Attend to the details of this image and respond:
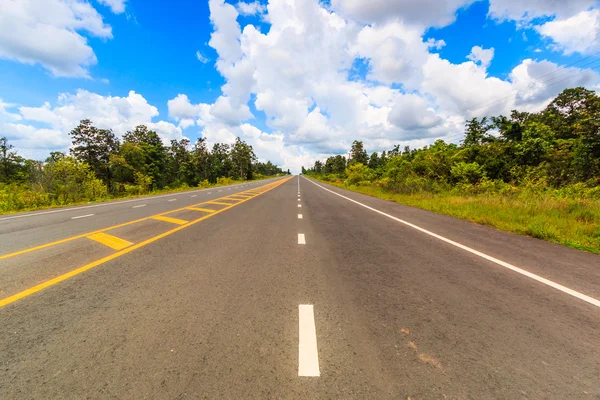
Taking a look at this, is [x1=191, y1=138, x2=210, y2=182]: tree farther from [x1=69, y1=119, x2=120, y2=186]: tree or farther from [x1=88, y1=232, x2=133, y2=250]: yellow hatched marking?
[x1=88, y1=232, x2=133, y2=250]: yellow hatched marking

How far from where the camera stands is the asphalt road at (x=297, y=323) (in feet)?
6.24

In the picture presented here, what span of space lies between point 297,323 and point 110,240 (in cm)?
583

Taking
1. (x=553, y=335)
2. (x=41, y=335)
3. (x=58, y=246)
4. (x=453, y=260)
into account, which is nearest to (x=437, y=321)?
(x=553, y=335)

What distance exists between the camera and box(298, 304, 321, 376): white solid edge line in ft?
6.64

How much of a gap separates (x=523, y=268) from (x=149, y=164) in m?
63.4

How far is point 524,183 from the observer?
1947 cm

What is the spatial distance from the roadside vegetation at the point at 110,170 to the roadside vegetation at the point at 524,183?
23531 mm

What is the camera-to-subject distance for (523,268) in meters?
4.45

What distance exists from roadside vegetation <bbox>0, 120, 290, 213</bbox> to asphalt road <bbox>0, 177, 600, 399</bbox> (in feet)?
51.6

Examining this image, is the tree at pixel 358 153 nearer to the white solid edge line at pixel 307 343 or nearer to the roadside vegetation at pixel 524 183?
the roadside vegetation at pixel 524 183

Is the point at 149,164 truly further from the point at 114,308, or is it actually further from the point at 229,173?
the point at 114,308

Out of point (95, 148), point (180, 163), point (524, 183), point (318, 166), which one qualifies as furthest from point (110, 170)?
point (318, 166)

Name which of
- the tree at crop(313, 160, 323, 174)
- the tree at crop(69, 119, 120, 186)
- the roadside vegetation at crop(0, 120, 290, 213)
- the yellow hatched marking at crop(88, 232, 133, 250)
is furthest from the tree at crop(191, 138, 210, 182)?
the tree at crop(313, 160, 323, 174)

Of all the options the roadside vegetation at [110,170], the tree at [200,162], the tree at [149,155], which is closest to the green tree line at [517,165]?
the roadside vegetation at [110,170]
